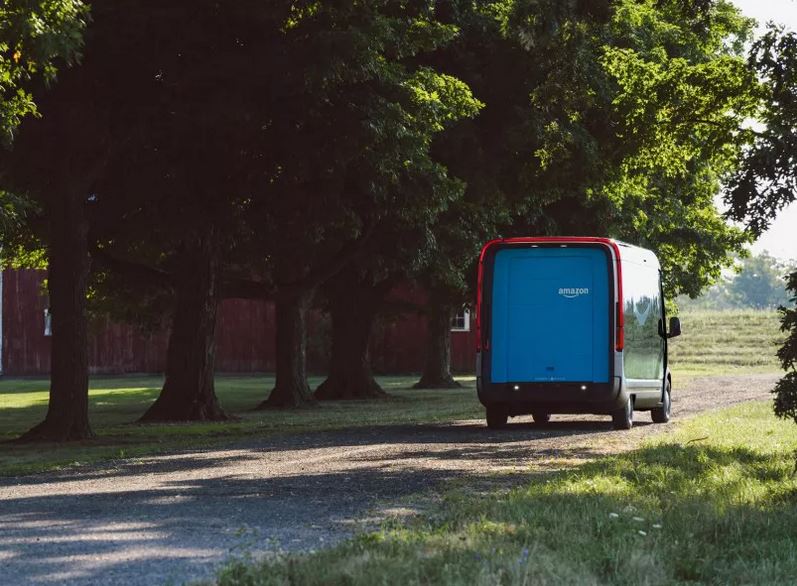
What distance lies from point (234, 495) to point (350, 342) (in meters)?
25.1

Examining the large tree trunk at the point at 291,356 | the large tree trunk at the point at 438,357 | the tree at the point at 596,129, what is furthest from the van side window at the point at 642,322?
the large tree trunk at the point at 438,357

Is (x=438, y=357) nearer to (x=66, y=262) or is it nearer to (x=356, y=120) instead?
(x=356, y=120)

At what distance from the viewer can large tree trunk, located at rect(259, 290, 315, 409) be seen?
102 ft

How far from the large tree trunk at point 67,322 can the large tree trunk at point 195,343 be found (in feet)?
16.5

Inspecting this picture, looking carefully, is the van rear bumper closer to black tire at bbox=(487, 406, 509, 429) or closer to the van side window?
the van side window

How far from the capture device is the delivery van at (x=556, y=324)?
19266 mm

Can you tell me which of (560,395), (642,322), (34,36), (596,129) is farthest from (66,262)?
(596,129)

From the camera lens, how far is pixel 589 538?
8.34m

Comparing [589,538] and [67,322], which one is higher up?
[67,322]

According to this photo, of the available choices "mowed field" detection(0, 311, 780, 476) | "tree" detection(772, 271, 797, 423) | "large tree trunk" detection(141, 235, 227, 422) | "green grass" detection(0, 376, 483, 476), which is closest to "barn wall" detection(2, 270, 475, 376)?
"mowed field" detection(0, 311, 780, 476)

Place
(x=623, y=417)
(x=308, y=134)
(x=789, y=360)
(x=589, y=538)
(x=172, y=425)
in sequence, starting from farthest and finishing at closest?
(x=172, y=425) → (x=308, y=134) → (x=623, y=417) → (x=789, y=360) → (x=589, y=538)

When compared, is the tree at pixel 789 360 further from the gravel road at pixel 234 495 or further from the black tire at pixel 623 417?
the black tire at pixel 623 417

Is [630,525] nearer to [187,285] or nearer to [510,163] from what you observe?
[187,285]

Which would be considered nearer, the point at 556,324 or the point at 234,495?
the point at 234,495
